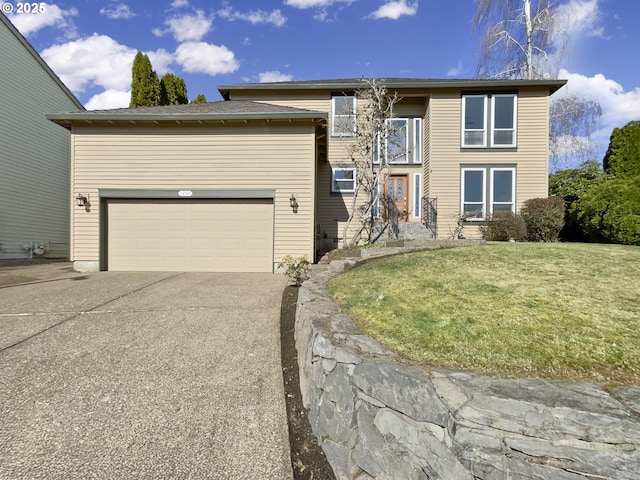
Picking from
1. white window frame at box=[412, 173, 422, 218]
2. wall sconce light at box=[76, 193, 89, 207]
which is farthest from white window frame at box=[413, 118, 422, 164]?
wall sconce light at box=[76, 193, 89, 207]

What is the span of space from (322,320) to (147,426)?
158 centimetres

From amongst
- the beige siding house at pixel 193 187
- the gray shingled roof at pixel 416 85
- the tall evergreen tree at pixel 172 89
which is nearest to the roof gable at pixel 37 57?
the tall evergreen tree at pixel 172 89

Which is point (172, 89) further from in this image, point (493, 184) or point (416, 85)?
point (493, 184)

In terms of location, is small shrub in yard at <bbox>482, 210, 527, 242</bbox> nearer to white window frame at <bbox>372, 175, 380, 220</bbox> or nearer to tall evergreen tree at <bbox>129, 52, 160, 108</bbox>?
white window frame at <bbox>372, 175, 380, 220</bbox>

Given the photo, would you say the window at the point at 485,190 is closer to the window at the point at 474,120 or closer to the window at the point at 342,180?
the window at the point at 474,120

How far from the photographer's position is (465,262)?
5.09 metres

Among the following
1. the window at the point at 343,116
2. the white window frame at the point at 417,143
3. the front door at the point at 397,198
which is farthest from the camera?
the white window frame at the point at 417,143

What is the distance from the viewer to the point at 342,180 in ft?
41.8

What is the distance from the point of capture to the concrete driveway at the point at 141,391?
2.32 m

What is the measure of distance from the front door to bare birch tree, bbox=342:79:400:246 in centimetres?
46

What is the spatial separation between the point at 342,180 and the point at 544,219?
21.6 ft

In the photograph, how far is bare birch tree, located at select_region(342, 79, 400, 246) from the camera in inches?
425

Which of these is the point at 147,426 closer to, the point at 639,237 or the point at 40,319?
the point at 40,319

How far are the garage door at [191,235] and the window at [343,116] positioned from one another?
15.7 feet
